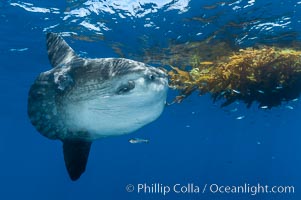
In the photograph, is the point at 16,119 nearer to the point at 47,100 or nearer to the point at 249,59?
the point at 249,59

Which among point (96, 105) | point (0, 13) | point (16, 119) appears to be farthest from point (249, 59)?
point (16, 119)

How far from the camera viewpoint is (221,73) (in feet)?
33.2

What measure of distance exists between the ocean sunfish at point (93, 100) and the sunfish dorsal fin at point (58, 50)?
0.85 m

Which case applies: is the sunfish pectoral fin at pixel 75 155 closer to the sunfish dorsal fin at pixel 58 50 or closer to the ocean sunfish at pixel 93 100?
the ocean sunfish at pixel 93 100

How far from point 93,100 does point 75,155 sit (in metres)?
1.04

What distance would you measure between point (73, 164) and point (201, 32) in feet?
37.8

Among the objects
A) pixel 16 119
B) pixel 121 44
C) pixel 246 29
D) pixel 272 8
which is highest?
pixel 272 8

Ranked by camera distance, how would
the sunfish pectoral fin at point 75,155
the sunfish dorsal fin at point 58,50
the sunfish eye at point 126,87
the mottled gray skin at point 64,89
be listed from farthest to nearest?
the sunfish dorsal fin at point 58,50 → the sunfish pectoral fin at point 75,155 → the mottled gray skin at point 64,89 → the sunfish eye at point 126,87

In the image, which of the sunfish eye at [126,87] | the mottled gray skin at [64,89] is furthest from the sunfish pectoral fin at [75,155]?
the sunfish eye at [126,87]

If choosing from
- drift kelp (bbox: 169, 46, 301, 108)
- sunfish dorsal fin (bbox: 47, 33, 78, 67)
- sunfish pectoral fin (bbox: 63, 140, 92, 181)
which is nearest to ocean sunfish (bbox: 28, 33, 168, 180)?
sunfish pectoral fin (bbox: 63, 140, 92, 181)

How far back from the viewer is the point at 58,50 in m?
5.20

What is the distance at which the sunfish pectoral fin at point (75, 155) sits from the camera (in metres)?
4.09

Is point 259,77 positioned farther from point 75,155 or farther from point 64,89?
point 64,89

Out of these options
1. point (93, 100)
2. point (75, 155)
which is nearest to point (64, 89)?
point (93, 100)
